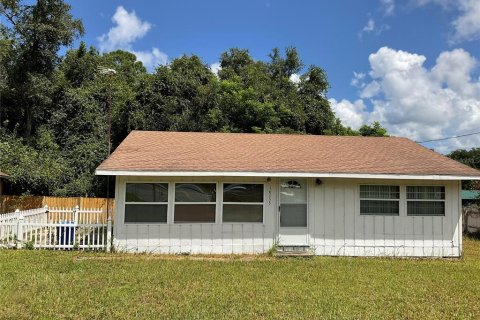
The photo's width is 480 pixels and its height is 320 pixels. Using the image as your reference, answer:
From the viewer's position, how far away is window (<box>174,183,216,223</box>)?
461 inches

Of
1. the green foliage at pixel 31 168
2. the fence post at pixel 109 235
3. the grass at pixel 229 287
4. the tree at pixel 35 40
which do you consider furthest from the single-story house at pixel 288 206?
the tree at pixel 35 40

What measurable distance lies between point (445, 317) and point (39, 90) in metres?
25.7

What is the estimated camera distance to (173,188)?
11.7 m

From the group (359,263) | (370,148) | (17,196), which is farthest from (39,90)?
(359,263)

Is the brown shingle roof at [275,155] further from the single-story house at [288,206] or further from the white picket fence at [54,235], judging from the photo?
the white picket fence at [54,235]

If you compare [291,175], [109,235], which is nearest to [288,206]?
[291,175]

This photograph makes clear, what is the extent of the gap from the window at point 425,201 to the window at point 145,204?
23.2 ft

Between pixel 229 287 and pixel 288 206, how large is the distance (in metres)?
4.72

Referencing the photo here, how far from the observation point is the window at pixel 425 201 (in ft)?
39.9

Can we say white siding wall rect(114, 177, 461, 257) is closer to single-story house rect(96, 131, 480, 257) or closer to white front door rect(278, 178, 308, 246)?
single-story house rect(96, 131, 480, 257)

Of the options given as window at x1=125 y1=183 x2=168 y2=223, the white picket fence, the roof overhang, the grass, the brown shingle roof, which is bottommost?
the grass

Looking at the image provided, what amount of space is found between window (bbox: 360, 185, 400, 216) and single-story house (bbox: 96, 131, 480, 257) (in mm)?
29

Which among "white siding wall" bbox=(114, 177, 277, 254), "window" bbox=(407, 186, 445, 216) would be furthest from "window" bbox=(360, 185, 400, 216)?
"white siding wall" bbox=(114, 177, 277, 254)

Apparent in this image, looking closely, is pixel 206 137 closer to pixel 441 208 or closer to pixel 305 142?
pixel 305 142
